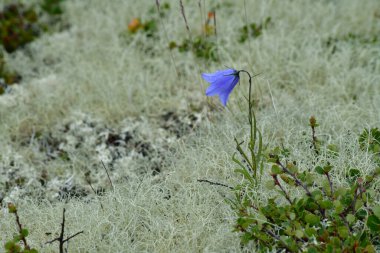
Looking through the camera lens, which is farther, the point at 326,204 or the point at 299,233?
the point at 326,204

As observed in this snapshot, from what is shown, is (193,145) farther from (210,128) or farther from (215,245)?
(215,245)

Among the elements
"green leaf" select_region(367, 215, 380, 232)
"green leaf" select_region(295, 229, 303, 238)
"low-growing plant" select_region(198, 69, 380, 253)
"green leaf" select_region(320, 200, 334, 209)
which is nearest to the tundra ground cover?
"low-growing plant" select_region(198, 69, 380, 253)

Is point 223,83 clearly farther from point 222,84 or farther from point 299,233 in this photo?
point 299,233

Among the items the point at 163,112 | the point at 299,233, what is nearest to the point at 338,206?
the point at 299,233

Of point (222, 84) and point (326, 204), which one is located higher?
point (222, 84)

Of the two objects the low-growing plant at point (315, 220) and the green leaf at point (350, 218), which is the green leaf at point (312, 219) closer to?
the low-growing plant at point (315, 220)

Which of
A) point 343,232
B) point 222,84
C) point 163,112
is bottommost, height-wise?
point 163,112

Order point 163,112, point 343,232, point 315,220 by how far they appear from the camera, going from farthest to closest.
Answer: point 163,112 < point 315,220 < point 343,232
